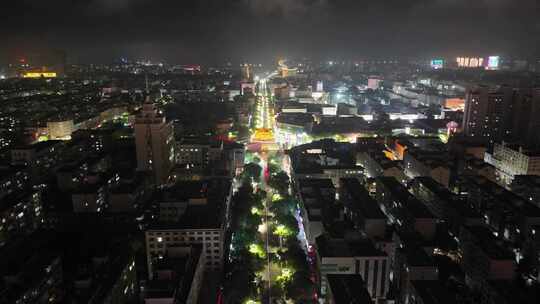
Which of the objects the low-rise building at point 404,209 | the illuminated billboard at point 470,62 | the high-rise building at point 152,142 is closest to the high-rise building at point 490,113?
the low-rise building at point 404,209

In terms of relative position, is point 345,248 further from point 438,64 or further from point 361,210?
point 438,64

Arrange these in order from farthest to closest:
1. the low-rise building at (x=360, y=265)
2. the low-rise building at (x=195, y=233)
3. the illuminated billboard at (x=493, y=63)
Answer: the illuminated billboard at (x=493, y=63) → the low-rise building at (x=195, y=233) → the low-rise building at (x=360, y=265)

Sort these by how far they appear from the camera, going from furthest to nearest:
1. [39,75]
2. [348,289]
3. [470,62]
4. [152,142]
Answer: [470,62], [39,75], [152,142], [348,289]

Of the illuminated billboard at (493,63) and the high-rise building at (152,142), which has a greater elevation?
the illuminated billboard at (493,63)

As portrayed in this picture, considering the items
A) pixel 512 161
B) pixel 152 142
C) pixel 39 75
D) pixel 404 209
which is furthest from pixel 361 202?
pixel 39 75

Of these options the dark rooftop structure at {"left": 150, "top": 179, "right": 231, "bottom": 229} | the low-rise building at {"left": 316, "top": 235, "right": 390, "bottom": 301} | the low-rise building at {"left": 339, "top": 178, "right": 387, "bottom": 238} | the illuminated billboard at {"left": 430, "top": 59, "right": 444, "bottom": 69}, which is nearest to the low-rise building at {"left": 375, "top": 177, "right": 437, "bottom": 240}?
the low-rise building at {"left": 339, "top": 178, "right": 387, "bottom": 238}

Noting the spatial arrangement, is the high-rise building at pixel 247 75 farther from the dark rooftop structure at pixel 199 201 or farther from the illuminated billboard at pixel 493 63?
the dark rooftop structure at pixel 199 201

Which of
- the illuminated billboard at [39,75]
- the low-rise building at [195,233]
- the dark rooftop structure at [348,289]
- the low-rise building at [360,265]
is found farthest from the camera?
the illuminated billboard at [39,75]

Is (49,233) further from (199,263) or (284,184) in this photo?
(284,184)
